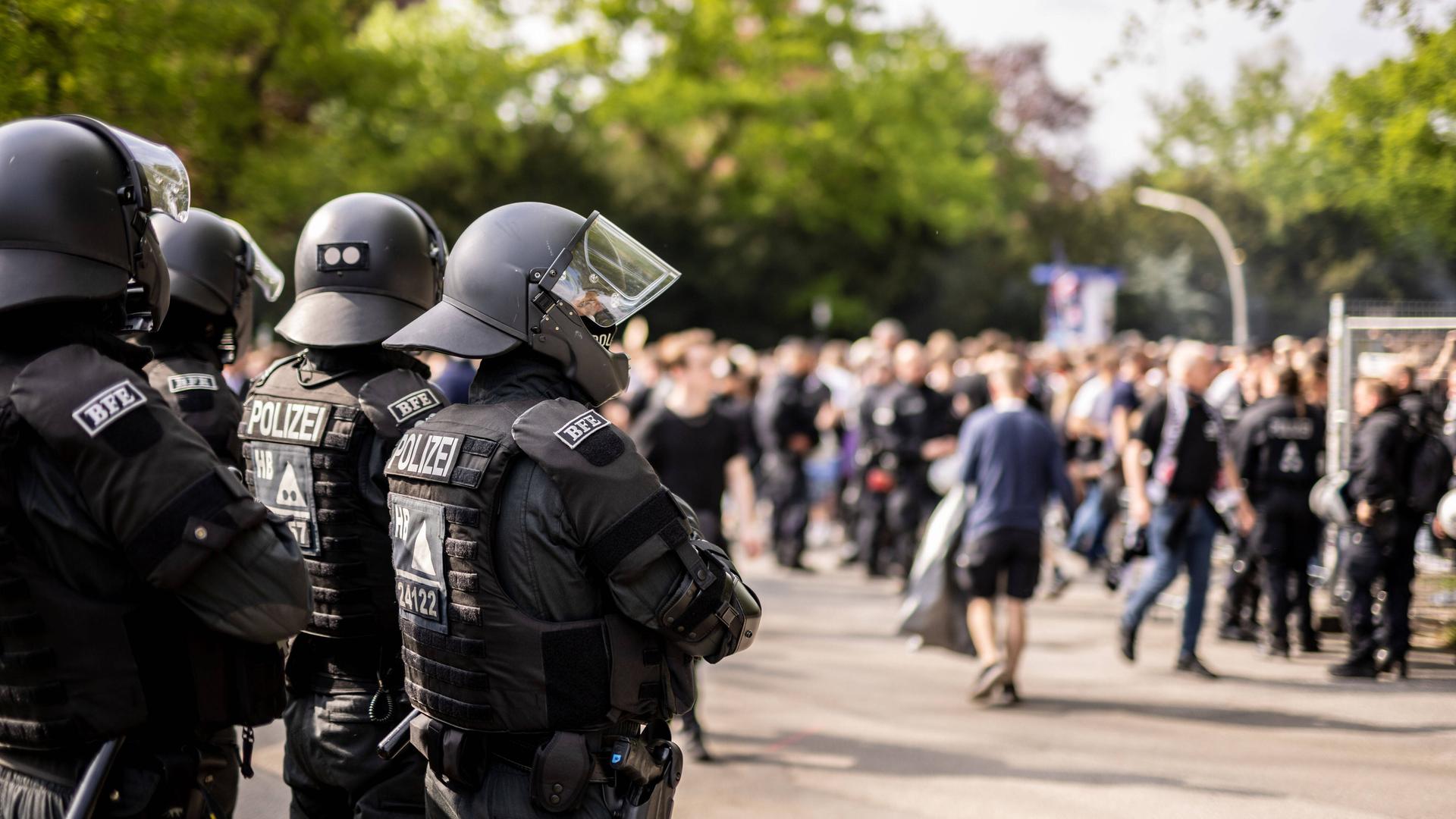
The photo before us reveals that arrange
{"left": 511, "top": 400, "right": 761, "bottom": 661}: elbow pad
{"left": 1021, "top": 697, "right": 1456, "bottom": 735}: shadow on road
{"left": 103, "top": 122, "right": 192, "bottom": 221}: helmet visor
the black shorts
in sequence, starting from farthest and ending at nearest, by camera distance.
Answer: the black shorts
{"left": 1021, "top": 697, "right": 1456, "bottom": 735}: shadow on road
{"left": 103, "top": 122, "right": 192, "bottom": 221}: helmet visor
{"left": 511, "top": 400, "right": 761, "bottom": 661}: elbow pad

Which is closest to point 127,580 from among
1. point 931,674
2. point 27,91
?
point 27,91

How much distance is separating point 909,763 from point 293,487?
157 inches

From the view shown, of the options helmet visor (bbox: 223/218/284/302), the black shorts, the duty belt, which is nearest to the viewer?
the duty belt

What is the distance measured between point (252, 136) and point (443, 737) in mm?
12859

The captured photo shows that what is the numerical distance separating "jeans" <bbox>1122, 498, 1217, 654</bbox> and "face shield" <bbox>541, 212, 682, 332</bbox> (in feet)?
20.4

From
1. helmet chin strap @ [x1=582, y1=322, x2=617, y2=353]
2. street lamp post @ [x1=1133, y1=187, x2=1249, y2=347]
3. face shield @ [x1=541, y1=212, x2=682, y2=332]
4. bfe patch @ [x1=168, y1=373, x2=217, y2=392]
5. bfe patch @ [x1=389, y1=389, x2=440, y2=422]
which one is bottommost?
bfe patch @ [x1=389, y1=389, x2=440, y2=422]

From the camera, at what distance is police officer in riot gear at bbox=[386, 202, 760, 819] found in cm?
290

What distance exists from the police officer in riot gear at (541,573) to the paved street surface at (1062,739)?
2930mm

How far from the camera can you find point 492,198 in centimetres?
2841

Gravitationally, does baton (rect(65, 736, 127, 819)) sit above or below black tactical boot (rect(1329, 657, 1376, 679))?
above

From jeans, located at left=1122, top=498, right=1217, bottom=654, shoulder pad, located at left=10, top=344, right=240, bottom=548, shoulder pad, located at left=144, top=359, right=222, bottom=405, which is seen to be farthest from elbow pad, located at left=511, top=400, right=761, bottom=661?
jeans, located at left=1122, top=498, right=1217, bottom=654

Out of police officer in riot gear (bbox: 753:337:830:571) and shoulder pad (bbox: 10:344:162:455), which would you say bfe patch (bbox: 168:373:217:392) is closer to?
shoulder pad (bbox: 10:344:162:455)

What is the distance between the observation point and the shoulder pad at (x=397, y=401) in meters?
3.58

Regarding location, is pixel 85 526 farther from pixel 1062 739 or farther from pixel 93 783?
pixel 1062 739
